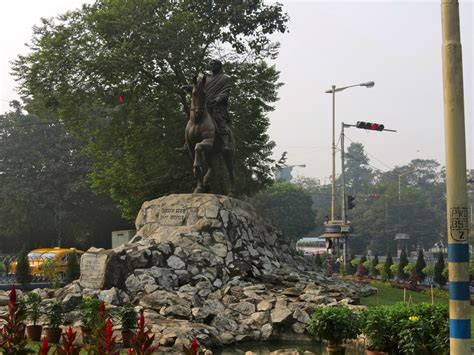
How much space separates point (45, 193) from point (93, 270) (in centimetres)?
3039

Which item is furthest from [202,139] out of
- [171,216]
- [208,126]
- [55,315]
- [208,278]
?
[55,315]

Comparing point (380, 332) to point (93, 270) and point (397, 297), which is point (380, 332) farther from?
point (397, 297)

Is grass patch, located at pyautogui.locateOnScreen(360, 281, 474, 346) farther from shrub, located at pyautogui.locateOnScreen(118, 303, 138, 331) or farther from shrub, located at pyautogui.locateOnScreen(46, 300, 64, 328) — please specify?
shrub, located at pyautogui.locateOnScreen(46, 300, 64, 328)

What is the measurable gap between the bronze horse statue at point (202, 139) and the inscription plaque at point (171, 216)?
98 centimetres

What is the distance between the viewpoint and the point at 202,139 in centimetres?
1709

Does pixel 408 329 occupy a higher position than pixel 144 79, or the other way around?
pixel 144 79

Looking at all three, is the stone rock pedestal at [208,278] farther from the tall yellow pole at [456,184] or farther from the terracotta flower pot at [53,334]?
the tall yellow pole at [456,184]

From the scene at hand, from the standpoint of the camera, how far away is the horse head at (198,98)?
54.1 feet

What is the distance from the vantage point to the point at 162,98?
81.8 feet

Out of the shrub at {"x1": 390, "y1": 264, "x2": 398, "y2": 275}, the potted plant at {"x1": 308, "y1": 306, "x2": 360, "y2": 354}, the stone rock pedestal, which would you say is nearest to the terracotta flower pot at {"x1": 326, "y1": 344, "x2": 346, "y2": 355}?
the potted plant at {"x1": 308, "y1": 306, "x2": 360, "y2": 354}

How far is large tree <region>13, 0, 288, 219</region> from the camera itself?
76.6 ft

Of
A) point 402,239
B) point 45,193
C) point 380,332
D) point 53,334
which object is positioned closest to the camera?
point 380,332

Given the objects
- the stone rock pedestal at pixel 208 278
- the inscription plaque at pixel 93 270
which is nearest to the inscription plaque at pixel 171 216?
the stone rock pedestal at pixel 208 278

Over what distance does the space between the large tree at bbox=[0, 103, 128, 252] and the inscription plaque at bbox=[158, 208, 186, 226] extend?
25.9 metres
